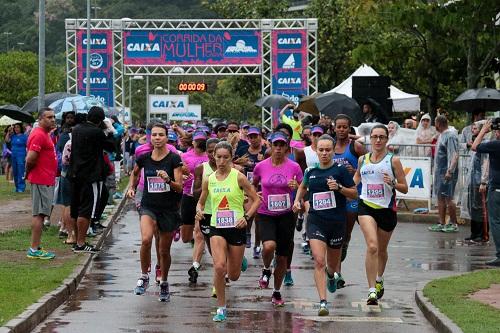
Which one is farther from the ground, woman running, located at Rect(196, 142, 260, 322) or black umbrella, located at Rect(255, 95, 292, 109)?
black umbrella, located at Rect(255, 95, 292, 109)

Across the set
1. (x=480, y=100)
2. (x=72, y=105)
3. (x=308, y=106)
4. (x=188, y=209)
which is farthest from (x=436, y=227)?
(x=308, y=106)

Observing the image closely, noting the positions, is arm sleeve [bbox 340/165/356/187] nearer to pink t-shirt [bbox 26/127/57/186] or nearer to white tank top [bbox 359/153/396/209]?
white tank top [bbox 359/153/396/209]

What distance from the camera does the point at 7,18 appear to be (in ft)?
365

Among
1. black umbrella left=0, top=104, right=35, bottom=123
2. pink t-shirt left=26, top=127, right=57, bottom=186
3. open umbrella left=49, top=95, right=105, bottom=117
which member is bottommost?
pink t-shirt left=26, top=127, right=57, bottom=186

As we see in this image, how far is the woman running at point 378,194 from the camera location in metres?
13.9

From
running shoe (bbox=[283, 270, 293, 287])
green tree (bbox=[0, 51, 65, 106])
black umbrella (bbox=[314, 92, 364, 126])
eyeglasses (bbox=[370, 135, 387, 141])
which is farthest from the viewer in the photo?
green tree (bbox=[0, 51, 65, 106])

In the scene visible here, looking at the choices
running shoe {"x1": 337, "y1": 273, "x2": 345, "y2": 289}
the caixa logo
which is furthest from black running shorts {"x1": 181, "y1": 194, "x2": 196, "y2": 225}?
the caixa logo

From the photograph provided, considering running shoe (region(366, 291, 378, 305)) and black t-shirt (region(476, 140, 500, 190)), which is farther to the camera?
black t-shirt (region(476, 140, 500, 190))

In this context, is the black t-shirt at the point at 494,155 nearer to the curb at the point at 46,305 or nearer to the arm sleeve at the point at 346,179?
the arm sleeve at the point at 346,179

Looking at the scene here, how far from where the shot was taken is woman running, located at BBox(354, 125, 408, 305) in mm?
13945

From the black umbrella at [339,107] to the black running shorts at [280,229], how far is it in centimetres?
1169

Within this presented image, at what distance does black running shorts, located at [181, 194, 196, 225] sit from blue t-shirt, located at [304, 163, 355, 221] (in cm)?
423

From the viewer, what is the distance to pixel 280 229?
1415 centimetres

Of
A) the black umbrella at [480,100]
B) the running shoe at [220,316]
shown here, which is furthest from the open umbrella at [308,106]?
the running shoe at [220,316]
